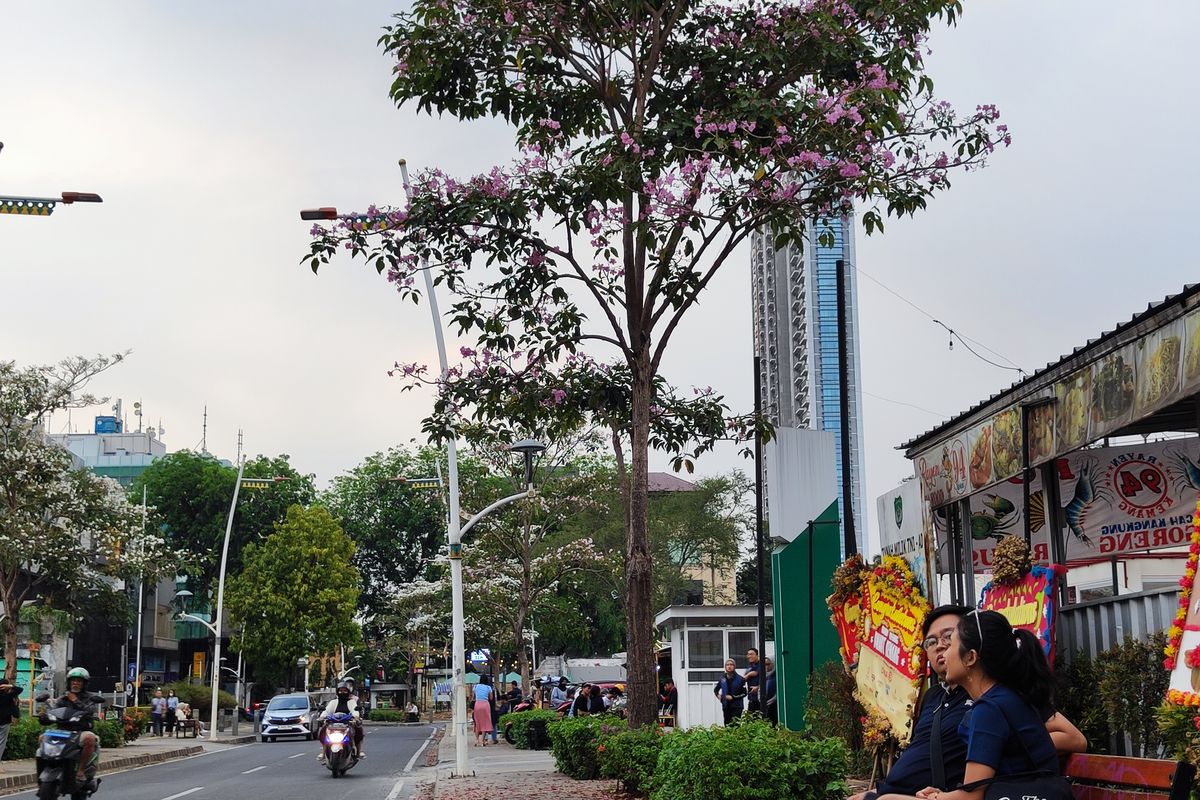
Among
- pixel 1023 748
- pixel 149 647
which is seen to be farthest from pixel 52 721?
pixel 149 647

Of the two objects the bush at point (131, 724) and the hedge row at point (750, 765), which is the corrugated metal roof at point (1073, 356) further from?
the bush at point (131, 724)

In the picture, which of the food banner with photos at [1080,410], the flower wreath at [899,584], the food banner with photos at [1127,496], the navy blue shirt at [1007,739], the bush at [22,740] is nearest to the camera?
the navy blue shirt at [1007,739]

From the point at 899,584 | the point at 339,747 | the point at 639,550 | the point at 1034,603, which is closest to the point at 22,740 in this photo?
the point at 339,747

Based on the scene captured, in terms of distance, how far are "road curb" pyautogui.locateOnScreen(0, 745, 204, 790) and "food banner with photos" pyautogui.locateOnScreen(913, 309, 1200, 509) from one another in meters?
15.1

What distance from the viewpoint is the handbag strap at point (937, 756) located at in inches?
219

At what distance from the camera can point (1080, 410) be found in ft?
30.7

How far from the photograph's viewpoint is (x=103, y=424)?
95.4m

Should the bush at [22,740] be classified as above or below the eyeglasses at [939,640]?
below

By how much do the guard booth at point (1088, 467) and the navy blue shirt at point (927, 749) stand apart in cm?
269

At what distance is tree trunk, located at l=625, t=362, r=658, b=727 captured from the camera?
546 inches

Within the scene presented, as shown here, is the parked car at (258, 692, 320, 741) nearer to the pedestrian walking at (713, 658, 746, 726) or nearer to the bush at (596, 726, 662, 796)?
the pedestrian walking at (713, 658, 746, 726)

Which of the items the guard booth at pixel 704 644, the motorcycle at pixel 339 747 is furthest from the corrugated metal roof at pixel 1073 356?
the guard booth at pixel 704 644

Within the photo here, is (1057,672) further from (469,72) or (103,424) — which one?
(103,424)

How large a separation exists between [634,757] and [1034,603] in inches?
251
